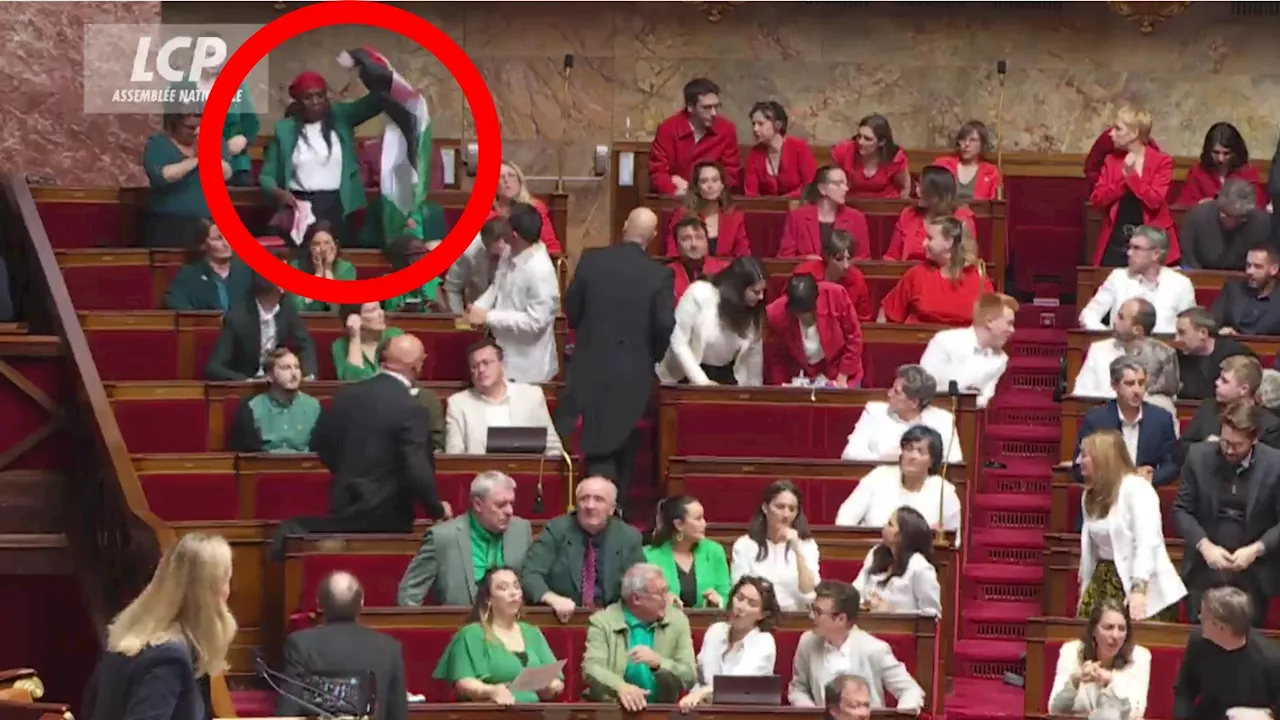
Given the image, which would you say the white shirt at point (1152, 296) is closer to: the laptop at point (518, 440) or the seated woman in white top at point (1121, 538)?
the seated woman in white top at point (1121, 538)

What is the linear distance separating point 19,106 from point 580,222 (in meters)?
3.02

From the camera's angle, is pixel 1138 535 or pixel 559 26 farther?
pixel 559 26

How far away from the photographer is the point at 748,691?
928 centimetres

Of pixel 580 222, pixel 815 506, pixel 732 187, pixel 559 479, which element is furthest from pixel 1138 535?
pixel 580 222

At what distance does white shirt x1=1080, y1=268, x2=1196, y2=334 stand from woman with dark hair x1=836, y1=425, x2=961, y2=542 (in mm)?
1712

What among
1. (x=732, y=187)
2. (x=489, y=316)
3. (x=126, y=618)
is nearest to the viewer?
(x=126, y=618)

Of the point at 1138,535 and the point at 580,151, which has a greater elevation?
the point at 580,151

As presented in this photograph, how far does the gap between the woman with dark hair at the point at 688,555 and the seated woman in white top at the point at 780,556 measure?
8 cm

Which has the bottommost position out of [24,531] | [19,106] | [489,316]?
[24,531]

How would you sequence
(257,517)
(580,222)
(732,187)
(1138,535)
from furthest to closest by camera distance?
(580,222)
(732,187)
(257,517)
(1138,535)

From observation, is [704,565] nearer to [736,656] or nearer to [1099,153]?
[736,656]

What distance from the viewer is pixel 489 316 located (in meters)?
11.9

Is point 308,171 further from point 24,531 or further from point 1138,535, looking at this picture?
point 1138,535

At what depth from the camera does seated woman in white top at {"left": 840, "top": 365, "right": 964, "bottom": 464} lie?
11.0 metres
